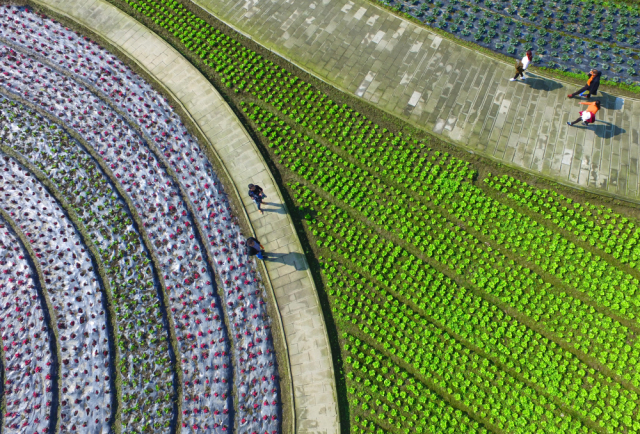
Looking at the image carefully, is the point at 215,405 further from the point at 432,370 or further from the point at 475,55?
the point at 475,55

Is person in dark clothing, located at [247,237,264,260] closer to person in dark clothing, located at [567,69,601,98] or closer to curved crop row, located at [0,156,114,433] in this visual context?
curved crop row, located at [0,156,114,433]

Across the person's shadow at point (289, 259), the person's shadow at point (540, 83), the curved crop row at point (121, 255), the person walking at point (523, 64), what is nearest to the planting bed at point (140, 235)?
the curved crop row at point (121, 255)

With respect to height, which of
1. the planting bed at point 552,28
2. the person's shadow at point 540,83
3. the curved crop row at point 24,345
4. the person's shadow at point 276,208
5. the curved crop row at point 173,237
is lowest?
the curved crop row at point 24,345

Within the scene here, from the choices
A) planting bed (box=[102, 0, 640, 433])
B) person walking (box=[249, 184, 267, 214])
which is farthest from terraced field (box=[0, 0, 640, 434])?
person walking (box=[249, 184, 267, 214])

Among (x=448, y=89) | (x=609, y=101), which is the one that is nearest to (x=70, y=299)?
(x=448, y=89)

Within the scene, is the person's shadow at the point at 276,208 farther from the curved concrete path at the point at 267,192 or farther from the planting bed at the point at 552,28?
the planting bed at the point at 552,28

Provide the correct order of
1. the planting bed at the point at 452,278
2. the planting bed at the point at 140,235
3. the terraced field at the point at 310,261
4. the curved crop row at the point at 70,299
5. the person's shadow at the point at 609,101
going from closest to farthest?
the planting bed at the point at 452,278 < the terraced field at the point at 310,261 < the curved crop row at the point at 70,299 < the planting bed at the point at 140,235 < the person's shadow at the point at 609,101
